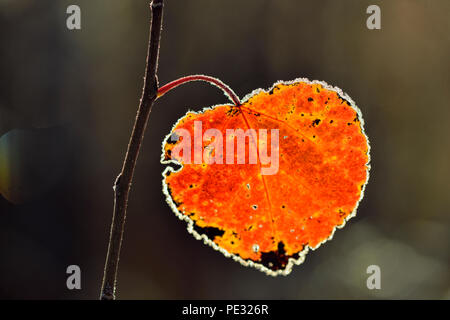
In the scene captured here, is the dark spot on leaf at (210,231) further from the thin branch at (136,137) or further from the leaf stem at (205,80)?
the leaf stem at (205,80)

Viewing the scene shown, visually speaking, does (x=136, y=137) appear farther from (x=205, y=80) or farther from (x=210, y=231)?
A: (x=210, y=231)

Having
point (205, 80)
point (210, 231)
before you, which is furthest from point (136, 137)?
point (210, 231)

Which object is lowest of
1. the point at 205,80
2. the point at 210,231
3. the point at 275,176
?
the point at 210,231

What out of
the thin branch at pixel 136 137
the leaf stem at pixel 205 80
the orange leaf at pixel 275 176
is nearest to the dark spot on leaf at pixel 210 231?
the orange leaf at pixel 275 176

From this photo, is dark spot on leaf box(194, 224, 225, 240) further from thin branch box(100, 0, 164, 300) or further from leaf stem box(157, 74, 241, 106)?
leaf stem box(157, 74, 241, 106)

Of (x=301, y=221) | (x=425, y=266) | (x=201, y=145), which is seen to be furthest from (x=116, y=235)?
(x=425, y=266)
